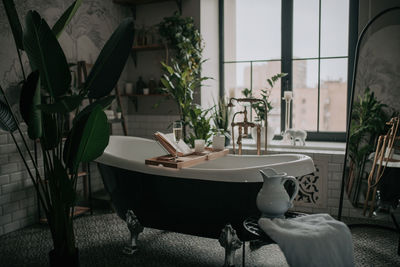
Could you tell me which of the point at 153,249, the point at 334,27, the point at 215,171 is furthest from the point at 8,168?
the point at 334,27

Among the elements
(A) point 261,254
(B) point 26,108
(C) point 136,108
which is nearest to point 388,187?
(A) point 261,254

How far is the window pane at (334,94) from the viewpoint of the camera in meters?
4.22

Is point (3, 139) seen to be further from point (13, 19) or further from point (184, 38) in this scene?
point (184, 38)

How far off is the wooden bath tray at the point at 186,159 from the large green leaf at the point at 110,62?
0.76 m

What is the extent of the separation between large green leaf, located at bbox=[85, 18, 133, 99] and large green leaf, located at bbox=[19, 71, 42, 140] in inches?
11.8

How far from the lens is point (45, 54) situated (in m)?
1.97

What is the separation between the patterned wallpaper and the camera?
3.38 metres

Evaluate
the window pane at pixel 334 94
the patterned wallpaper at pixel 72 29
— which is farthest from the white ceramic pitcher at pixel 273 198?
the patterned wallpaper at pixel 72 29

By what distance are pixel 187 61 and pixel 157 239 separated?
202 centimetres

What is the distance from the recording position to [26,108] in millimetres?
1999

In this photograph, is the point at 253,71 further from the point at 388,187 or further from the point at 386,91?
the point at 388,187

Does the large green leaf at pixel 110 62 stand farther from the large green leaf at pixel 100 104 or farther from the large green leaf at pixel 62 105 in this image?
the large green leaf at pixel 62 105

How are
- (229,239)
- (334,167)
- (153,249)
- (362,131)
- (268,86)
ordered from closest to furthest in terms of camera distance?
1. (229,239)
2. (153,249)
3. (362,131)
4. (334,167)
5. (268,86)

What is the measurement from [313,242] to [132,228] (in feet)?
4.90
